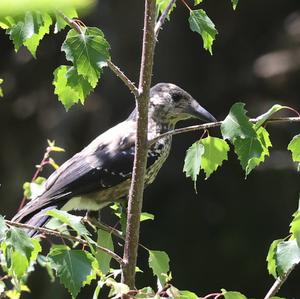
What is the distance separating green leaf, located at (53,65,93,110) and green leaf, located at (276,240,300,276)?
0.56 meters

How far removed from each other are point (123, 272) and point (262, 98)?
518 centimetres

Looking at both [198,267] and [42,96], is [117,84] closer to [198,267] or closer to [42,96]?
[42,96]

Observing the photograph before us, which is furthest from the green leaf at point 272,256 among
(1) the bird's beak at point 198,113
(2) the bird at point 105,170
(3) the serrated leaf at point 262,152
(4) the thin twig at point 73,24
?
(1) the bird's beak at point 198,113

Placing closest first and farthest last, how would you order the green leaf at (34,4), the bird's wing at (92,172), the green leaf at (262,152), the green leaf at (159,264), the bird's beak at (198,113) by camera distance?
the green leaf at (34,4)
the green leaf at (262,152)
the green leaf at (159,264)
the bird's wing at (92,172)
the bird's beak at (198,113)

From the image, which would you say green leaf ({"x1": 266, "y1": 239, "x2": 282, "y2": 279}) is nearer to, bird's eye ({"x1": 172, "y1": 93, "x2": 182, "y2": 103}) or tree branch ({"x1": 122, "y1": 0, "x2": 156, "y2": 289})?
tree branch ({"x1": 122, "y1": 0, "x2": 156, "y2": 289})

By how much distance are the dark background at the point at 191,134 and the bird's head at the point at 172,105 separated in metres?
3.00

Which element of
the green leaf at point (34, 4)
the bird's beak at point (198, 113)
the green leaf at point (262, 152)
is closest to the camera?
the green leaf at point (34, 4)

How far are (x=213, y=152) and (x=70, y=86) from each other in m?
0.38

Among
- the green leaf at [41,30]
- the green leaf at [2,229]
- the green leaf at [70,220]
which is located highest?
the green leaf at [41,30]

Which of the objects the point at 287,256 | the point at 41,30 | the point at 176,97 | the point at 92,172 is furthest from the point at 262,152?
the point at 176,97

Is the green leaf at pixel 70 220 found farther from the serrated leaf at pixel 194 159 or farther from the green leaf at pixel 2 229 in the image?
the serrated leaf at pixel 194 159

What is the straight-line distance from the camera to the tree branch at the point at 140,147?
5.54 feet

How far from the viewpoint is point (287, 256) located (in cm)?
161

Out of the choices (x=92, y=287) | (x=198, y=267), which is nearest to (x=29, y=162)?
(x=92, y=287)
